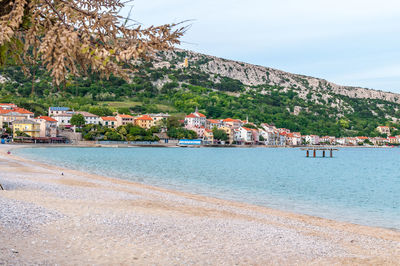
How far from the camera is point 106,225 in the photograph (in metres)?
11.2

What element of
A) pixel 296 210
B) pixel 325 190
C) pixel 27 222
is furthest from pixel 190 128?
pixel 27 222

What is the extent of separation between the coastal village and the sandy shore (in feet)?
355

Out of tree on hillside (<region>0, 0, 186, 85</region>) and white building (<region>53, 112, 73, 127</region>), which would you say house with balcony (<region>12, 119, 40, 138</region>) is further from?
tree on hillside (<region>0, 0, 186, 85</region>)

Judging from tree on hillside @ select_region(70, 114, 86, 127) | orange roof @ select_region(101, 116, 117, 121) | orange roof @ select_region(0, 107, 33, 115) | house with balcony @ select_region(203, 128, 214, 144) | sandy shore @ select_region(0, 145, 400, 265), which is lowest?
sandy shore @ select_region(0, 145, 400, 265)

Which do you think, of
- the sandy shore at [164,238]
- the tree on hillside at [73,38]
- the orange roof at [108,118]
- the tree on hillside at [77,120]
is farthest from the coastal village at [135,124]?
the tree on hillside at [73,38]

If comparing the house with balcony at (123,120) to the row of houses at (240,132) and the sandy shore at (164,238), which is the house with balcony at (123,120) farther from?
the sandy shore at (164,238)

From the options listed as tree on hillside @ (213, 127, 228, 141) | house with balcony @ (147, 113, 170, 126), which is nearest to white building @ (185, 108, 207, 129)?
tree on hillside @ (213, 127, 228, 141)

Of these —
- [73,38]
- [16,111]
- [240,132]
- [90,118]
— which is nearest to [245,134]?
[240,132]

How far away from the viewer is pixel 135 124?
148 meters

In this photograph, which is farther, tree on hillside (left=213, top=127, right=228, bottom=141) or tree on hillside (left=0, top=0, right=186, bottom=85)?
tree on hillside (left=213, top=127, right=228, bottom=141)

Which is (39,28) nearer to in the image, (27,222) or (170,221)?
(27,222)

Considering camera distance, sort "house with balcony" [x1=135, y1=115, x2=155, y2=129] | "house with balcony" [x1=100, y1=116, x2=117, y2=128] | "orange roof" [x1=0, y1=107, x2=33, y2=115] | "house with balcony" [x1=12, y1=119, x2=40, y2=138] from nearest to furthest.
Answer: "house with balcony" [x1=12, y1=119, x2=40, y2=138]
"orange roof" [x1=0, y1=107, x2=33, y2=115]
"house with balcony" [x1=100, y1=116, x2=117, y2=128]
"house with balcony" [x1=135, y1=115, x2=155, y2=129]

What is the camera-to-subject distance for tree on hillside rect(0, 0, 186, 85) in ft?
13.7

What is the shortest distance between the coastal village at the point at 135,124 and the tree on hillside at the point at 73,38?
11587 cm
